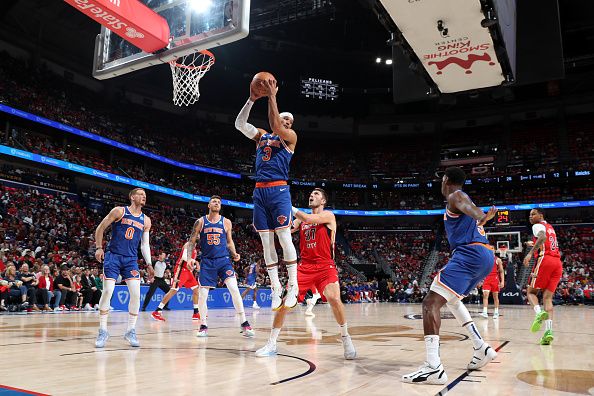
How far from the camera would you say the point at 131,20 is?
769 centimetres

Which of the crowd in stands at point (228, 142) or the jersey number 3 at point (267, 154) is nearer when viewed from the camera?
the jersey number 3 at point (267, 154)

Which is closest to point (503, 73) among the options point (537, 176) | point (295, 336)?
point (295, 336)

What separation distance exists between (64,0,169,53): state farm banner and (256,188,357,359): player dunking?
4.52 m

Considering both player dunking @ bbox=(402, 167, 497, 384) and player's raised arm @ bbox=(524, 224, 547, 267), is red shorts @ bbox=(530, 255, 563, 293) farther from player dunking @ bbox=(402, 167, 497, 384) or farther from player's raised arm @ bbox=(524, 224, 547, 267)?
player dunking @ bbox=(402, 167, 497, 384)

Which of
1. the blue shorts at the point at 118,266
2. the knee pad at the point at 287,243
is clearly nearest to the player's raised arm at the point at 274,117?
the knee pad at the point at 287,243

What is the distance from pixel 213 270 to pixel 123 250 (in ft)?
6.65

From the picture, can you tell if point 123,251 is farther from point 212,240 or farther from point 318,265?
point 318,265

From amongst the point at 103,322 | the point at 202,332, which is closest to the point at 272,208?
the point at 103,322

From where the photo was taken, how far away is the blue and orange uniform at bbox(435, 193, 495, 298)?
14.6 ft

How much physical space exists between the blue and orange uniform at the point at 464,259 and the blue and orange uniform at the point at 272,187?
180cm

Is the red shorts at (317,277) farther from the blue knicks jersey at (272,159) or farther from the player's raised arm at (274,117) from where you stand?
the player's raised arm at (274,117)

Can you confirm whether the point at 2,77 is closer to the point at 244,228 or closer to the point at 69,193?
the point at 69,193

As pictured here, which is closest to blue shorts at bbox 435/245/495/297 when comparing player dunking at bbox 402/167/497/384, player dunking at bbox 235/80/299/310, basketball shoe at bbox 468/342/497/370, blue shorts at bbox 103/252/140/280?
player dunking at bbox 402/167/497/384

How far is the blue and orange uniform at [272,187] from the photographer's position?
539 centimetres
